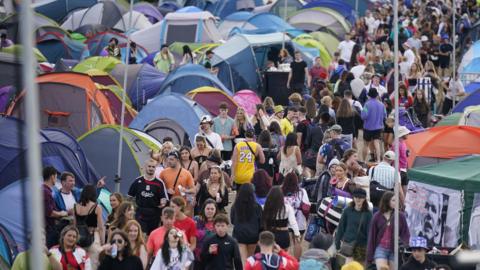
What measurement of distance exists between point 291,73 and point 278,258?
15714 millimetres

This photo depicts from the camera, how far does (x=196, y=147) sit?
57.4ft

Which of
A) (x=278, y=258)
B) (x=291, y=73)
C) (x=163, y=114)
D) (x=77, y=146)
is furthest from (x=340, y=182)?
(x=291, y=73)

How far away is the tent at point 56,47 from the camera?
1314 inches

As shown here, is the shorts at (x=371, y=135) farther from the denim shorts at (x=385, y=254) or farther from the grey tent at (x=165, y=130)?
the denim shorts at (x=385, y=254)

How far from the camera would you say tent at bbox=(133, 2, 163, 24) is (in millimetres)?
42938

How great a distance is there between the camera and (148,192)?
49.2ft

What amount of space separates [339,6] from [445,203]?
95.8 ft

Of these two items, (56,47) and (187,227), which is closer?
(187,227)

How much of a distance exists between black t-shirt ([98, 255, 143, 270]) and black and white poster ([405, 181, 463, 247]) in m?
3.44

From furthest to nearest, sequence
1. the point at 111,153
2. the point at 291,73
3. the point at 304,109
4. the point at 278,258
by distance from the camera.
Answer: the point at 291,73 < the point at 304,109 < the point at 111,153 < the point at 278,258

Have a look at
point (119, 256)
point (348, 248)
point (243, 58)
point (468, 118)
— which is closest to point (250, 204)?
point (348, 248)

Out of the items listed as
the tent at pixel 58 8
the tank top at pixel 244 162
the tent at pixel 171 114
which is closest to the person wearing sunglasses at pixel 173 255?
the tank top at pixel 244 162

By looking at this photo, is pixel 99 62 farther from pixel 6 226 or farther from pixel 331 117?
pixel 6 226

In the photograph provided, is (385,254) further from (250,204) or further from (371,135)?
(371,135)
